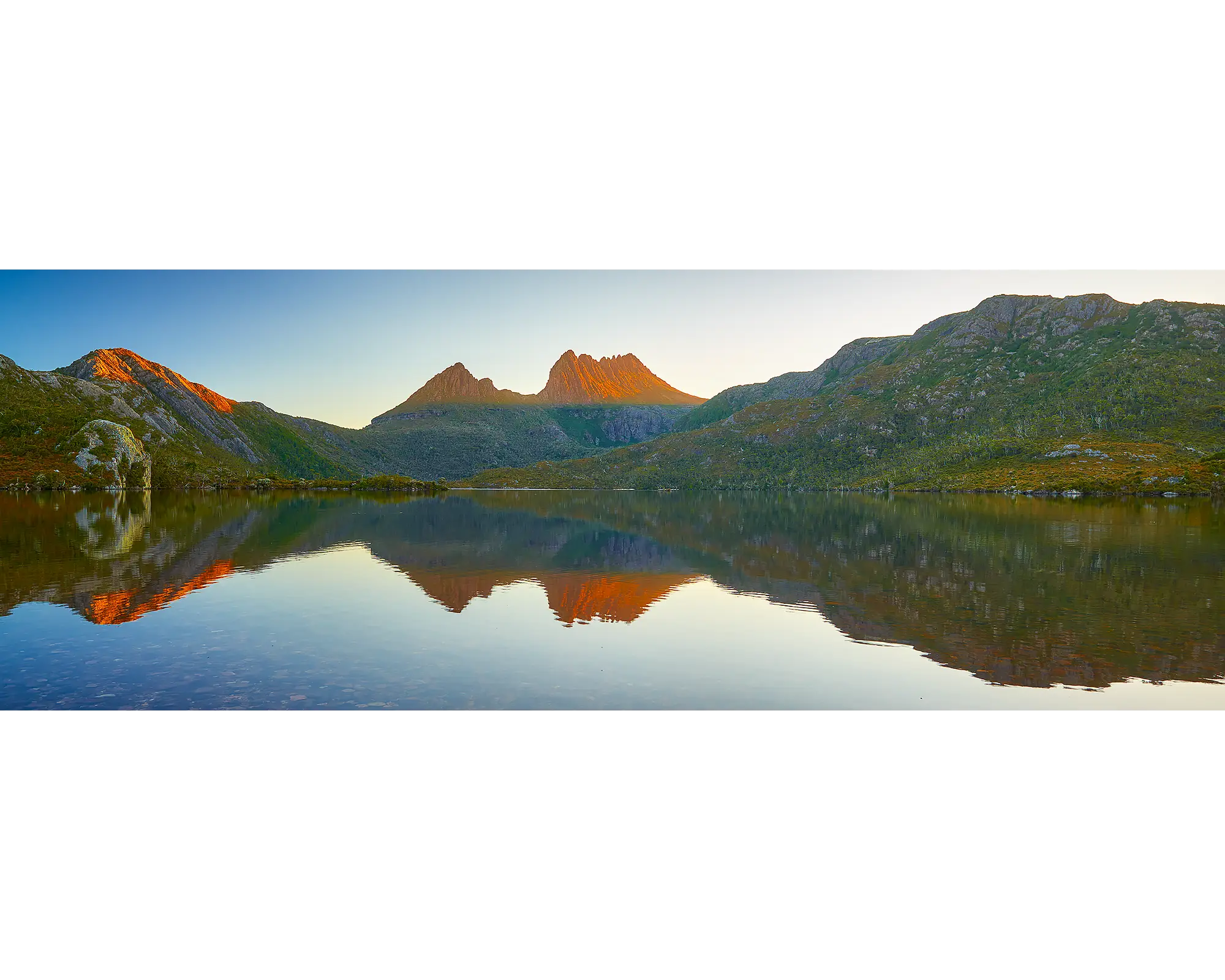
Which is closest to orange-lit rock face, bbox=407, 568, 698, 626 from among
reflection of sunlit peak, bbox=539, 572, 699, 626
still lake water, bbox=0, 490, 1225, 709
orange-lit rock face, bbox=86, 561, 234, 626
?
reflection of sunlit peak, bbox=539, 572, 699, 626

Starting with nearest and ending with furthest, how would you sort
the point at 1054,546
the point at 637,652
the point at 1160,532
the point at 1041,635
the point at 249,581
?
the point at 637,652, the point at 1041,635, the point at 249,581, the point at 1054,546, the point at 1160,532

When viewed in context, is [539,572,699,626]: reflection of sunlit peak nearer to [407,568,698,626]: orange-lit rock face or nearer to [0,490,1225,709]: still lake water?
[407,568,698,626]: orange-lit rock face

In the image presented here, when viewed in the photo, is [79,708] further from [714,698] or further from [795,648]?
[795,648]

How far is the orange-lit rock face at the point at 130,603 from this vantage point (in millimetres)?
28188

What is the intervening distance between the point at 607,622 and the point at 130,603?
2208 centimetres

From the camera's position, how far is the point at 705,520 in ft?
339

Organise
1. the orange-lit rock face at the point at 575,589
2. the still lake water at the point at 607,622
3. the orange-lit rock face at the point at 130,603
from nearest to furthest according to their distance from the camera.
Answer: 1. the still lake water at the point at 607,622
2. the orange-lit rock face at the point at 130,603
3. the orange-lit rock face at the point at 575,589

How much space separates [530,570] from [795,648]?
24.2 meters

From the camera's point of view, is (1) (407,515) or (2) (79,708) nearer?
(2) (79,708)

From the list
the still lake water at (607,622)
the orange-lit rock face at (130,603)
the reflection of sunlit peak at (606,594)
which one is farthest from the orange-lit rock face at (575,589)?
the orange-lit rock face at (130,603)

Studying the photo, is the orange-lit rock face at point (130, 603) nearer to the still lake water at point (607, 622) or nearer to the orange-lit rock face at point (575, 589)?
the still lake water at point (607, 622)

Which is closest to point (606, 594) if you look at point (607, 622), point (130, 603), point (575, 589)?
point (575, 589)

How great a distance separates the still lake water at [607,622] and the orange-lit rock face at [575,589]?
0.77 feet

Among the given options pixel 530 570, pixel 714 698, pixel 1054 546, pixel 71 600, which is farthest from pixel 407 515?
pixel 714 698
